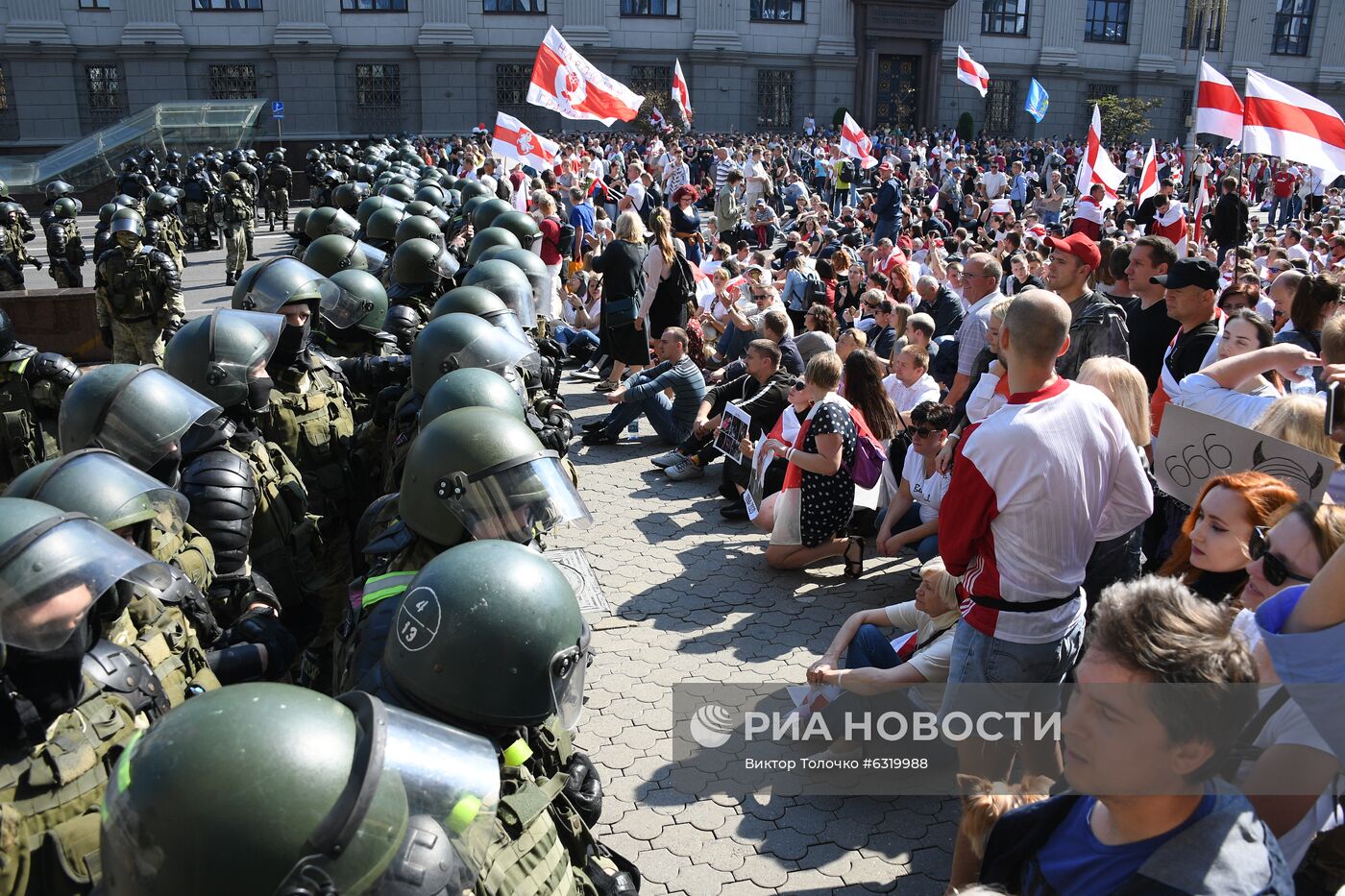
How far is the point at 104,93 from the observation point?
39500 millimetres

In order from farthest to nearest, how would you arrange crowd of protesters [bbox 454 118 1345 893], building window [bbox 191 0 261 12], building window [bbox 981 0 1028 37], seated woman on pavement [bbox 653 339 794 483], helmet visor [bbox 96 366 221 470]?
building window [bbox 981 0 1028 37]
building window [bbox 191 0 261 12]
seated woman on pavement [bbox 653 339 794 483]
helmet visor [bbox 96 366 221 470]
crowd of protesters [bbox 454 118 1345 893]

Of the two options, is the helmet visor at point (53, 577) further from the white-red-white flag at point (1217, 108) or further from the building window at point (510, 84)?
the building window at point (510, 84)

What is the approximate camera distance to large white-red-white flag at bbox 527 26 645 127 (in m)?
15.4

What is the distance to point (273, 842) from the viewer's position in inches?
69.9

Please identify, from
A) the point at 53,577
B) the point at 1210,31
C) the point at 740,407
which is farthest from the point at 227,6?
the point at 53,577

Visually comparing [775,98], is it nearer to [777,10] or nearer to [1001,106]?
[777,10]

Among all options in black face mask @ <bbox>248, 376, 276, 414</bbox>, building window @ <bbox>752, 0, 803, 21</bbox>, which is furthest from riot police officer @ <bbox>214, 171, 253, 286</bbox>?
building window @ <bbox>752, 0, 803, 21</bbox>

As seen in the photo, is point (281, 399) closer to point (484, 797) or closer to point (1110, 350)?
point (484, 797)

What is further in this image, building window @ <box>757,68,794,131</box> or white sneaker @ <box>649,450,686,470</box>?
building window @ <box>757,68,794,131</box>

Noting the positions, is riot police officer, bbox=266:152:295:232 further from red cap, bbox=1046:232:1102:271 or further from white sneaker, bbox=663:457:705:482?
red cap, bbox=1046:232:1102:271

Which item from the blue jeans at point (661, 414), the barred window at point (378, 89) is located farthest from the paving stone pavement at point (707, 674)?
the barred window at point (378, 89)

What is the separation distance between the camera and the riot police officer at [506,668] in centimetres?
254

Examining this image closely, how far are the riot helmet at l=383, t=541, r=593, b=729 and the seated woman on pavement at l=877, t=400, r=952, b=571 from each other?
4.10m

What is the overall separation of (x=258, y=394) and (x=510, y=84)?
1553 inches
